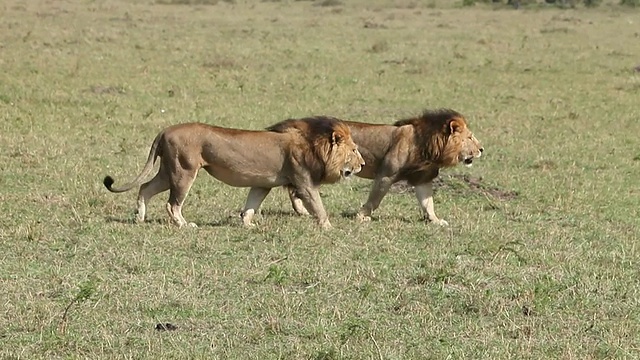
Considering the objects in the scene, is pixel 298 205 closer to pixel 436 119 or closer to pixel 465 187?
pixel 436 119

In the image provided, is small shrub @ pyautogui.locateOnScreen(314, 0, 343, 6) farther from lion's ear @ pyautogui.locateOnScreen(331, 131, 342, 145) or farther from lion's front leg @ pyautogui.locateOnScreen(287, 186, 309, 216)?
lion's ear @ pyautogui.locateOnScreen(331, 131, 342, 145)

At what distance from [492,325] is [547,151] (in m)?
7.89

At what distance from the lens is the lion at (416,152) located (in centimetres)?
948

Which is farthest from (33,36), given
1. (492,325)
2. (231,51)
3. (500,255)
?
(492,325)

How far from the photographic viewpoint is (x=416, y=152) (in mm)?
9547

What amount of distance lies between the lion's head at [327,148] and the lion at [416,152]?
44cm

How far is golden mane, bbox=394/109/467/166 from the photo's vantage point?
949cm

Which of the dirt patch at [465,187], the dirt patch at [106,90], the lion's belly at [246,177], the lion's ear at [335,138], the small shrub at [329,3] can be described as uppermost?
the lion's ear at [335,138]

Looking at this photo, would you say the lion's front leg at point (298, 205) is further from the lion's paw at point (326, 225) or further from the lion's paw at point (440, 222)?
the lion's paw at point (440, 222)

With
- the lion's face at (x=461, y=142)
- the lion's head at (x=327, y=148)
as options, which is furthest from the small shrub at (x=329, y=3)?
the lion's head at (x=327, y=148)

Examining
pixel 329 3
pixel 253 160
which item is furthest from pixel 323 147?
pixel 329 3

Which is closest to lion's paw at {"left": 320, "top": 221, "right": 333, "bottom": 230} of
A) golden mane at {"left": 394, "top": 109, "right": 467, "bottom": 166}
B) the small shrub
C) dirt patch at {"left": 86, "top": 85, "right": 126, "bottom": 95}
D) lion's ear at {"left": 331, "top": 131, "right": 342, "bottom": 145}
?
lion's ear at {"left": 331, "top": 131, "right": 342, "bottom": 145}

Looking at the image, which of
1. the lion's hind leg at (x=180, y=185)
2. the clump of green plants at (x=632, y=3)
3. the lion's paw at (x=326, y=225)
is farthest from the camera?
the clump of green plants at (x=632, y=3)

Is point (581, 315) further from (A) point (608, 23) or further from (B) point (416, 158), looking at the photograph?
(A) point (608, 23)
